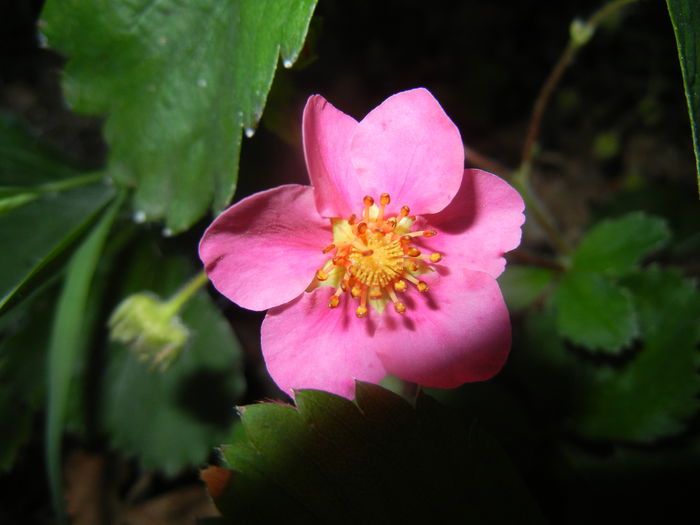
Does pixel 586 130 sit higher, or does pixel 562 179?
pixel 586 130

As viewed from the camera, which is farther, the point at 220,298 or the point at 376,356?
the point at 220,298

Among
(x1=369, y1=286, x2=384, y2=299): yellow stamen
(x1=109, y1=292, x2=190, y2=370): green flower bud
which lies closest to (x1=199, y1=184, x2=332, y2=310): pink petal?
(x1=369, y1=286, x2=384, y2=299): yellow stamen

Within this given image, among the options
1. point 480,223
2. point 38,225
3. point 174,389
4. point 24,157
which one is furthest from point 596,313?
point 24,157

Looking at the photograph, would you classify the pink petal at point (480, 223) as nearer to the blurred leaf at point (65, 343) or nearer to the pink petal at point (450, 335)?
the pink petal at point (450, 335)

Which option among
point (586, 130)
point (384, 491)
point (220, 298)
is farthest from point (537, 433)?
point (586, 130)

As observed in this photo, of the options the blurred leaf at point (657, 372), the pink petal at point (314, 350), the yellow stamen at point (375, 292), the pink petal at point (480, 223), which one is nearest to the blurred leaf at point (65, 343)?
the pink petal at point (314, 350)

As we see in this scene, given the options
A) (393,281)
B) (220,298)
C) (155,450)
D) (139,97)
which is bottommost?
(155,450)

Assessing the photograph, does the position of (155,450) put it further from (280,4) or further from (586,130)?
(586,130)
